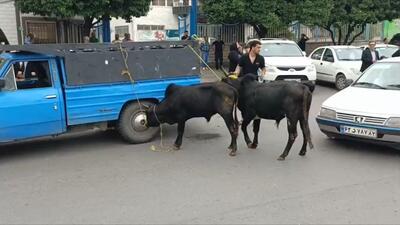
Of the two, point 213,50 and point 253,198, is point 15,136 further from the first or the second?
point 213,50

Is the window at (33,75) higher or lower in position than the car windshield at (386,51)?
higher

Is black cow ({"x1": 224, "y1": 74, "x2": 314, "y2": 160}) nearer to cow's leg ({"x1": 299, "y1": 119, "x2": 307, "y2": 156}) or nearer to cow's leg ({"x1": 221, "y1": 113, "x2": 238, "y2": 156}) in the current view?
cow's leg ({"x1": 299, "y1": 119, "x2": 307, "y2": 156})

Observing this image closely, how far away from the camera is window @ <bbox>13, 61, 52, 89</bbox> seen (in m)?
7.42

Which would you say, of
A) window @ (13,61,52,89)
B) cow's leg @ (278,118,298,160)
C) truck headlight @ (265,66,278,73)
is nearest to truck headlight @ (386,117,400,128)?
cow's leg @ (278,118,298,160)

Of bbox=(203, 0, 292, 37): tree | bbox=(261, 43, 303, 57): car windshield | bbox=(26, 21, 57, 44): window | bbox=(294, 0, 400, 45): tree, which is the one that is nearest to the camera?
bbox=(261, 43, 303, 57): car windshield

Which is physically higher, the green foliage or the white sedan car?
the green foliage

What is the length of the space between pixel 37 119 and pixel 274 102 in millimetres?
3605

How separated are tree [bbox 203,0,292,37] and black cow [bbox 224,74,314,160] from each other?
13686 millimetres

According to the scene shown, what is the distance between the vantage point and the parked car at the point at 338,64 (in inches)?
650

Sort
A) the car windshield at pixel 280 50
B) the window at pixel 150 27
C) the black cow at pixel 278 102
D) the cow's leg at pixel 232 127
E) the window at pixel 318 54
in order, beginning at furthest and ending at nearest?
the window at pixel 150 27, the window at pixel 318 54, the car windshield at pixel 280 50, the cow's leg at pixel 232 127, the black cow at pixel 278 102

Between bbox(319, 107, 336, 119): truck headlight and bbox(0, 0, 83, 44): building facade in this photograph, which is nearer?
bbox(319, 107, 336, 119): truck headlight

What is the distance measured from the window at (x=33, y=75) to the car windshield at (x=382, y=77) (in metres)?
5.33

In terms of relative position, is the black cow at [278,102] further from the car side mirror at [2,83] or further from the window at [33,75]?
the car side mirror at [2,83]

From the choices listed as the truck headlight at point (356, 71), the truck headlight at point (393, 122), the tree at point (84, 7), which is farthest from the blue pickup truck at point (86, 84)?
the truck headlight at point (356, 71)
